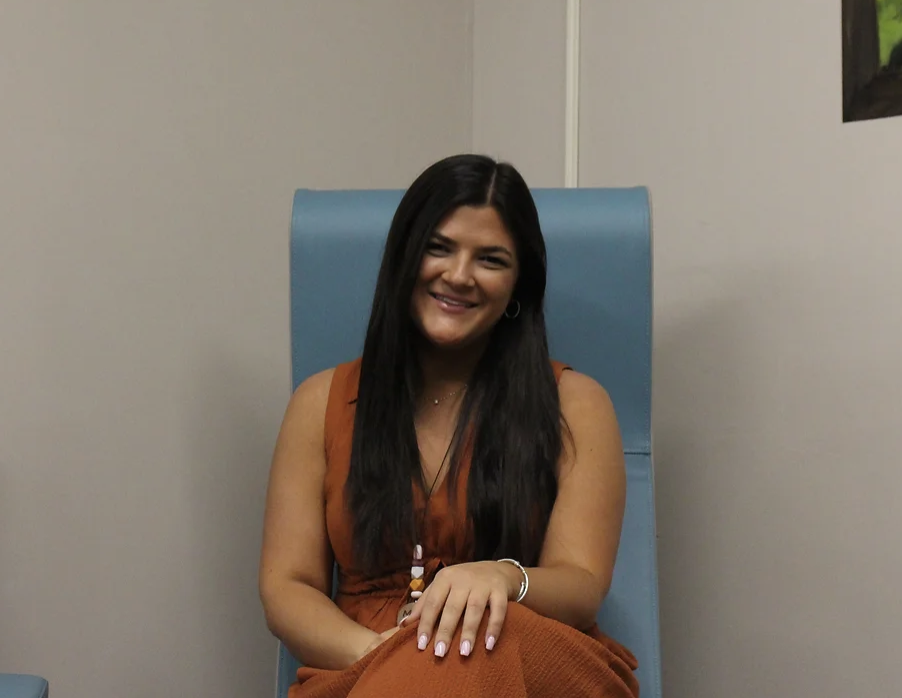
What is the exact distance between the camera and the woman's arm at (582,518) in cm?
111

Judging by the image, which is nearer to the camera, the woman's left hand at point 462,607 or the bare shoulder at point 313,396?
the woman's left hand at point 462,607

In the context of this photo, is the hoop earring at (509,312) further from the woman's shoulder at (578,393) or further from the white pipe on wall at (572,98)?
the white pipe on wall at (572,98)

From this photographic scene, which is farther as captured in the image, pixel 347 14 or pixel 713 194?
pixel 347 14

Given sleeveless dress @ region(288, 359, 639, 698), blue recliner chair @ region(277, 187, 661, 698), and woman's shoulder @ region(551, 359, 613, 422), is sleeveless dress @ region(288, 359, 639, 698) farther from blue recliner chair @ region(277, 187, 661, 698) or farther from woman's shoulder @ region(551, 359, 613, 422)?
blue recliner chair @ region(277, 187, 661, 698)

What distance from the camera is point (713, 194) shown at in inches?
66.8

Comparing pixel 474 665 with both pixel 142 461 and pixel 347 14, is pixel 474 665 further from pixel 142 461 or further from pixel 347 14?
pixel 347 14

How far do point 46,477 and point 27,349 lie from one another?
201 millimetres

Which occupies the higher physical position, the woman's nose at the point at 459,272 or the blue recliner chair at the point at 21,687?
the woman's nose at the point at 459,272

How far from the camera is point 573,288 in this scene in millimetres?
1503

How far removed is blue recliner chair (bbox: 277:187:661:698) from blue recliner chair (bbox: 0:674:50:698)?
64 centimetres

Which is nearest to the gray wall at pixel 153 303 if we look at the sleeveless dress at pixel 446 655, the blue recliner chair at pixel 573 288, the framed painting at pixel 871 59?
the blue recliner chair at pixel 573 288

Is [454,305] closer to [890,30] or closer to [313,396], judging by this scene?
[313,396]

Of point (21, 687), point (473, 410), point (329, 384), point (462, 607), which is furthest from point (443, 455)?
point (21, 687)

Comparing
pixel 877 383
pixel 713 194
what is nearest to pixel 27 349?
pixel 713 194
